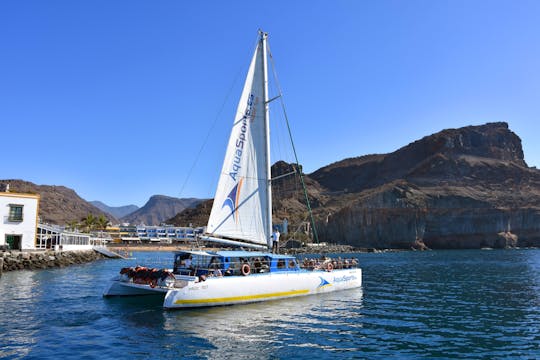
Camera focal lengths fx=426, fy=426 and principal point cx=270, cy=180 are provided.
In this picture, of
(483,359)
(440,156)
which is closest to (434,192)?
(440,156)

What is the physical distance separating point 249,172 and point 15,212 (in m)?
33.8

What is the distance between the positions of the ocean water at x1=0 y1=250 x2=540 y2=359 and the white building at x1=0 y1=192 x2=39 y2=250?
72.8 feet

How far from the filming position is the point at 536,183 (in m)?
166

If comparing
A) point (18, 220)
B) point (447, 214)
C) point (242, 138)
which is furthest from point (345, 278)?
point (447, 214)

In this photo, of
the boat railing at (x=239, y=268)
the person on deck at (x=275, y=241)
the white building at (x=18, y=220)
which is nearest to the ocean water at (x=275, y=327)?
the boat railing at (x=239, y=268)

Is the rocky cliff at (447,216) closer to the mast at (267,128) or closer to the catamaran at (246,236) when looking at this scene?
the catamaran at (246,236)

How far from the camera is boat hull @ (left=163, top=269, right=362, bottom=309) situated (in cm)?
1898

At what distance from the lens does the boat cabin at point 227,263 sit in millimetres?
21297

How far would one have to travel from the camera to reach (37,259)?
43.8 meters

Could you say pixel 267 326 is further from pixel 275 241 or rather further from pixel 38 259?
pixel 38 259

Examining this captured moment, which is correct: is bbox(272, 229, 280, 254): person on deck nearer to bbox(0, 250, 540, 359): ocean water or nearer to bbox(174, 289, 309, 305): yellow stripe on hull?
bbox(174, 289, 309, 305): yellow stripe on hull

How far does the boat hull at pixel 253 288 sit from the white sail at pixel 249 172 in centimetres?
270

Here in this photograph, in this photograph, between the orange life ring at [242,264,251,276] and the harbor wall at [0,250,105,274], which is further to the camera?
the harbor wall at [0,250,105,274]

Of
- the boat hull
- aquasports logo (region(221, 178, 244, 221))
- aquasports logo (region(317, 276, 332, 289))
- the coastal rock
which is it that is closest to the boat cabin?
the boat hull
